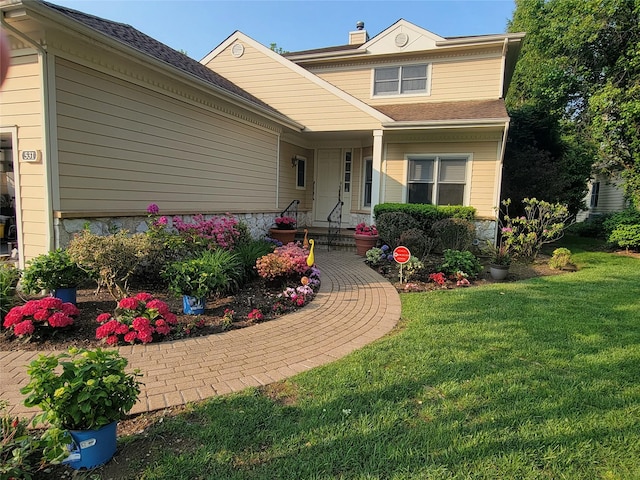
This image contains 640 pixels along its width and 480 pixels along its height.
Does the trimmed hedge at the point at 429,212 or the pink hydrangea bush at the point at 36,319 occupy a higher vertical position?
the trimmed hedge at the point at 429,212

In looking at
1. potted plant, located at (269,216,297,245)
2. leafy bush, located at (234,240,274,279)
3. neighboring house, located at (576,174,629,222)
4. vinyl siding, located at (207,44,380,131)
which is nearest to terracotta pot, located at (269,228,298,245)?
potted plant, located at (269,216,297,245)

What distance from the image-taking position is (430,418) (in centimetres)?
260

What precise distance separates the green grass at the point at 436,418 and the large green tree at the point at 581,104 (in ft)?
33.2

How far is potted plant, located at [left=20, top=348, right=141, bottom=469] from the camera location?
1936 mm

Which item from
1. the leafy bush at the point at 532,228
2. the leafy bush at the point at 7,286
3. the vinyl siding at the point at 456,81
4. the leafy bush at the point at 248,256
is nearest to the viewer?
the leafy bush at the point at 7,286

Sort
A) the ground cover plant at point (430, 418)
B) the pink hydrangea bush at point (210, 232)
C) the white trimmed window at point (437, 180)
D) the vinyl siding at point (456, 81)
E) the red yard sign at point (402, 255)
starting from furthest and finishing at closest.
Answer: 1. the vinyl siding at point (456, 81)
2. the white trimmed window at point (437, 180)
3. the red yard sign at point (402, 255)
4. the pink hydrangea bush at point (210, 232)
5. the ground cover plant at point (430, 418)

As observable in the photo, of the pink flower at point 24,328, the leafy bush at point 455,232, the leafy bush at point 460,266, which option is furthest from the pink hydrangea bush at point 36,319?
the leafy bush at point 455,232

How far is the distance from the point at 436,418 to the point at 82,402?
7.51 ft

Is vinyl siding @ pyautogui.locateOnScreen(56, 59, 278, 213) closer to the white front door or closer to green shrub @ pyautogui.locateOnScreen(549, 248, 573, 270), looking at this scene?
the white front door

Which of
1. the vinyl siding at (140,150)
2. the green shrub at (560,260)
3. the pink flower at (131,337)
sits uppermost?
the vinyl siding at (140,150)

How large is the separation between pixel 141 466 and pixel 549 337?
4.34 meters

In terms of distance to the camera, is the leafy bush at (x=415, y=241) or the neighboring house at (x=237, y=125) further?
the leafy bush at (x=415, y=241)

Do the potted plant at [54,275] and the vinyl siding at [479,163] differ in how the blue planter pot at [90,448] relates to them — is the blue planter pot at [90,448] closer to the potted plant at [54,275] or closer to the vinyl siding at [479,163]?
the potted plant at [54,275]

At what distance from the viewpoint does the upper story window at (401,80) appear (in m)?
11.8
